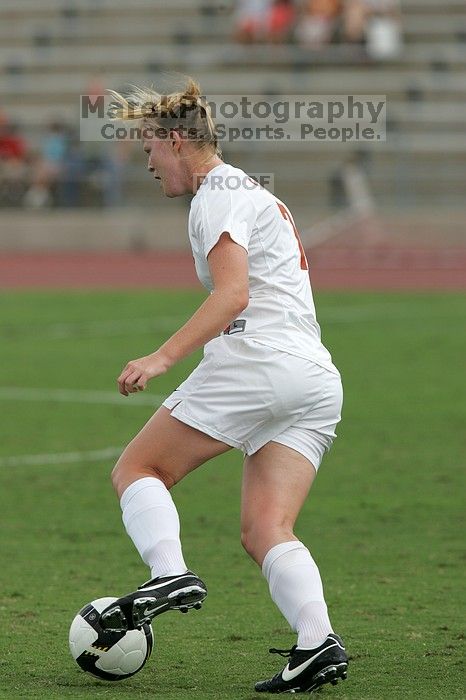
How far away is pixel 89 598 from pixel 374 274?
18104mm

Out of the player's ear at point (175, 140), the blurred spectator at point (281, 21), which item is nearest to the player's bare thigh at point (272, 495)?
the player's ear at point (175, 140)

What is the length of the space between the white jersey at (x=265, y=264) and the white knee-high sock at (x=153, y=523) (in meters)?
0.61

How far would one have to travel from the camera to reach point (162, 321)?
17.0 m

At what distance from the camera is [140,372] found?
14.4 feet

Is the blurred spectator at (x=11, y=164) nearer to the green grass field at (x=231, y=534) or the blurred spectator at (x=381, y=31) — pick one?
the blurred spectator at (x=381, y=31)

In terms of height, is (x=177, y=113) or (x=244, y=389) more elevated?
(x=177, y=113)

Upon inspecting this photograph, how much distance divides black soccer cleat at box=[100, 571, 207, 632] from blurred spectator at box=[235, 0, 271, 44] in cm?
2688

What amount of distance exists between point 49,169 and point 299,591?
78.3ft

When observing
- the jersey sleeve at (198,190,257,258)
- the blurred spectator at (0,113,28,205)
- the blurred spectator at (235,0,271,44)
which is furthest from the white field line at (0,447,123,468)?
the blurred spectator at (235,0,271,44)

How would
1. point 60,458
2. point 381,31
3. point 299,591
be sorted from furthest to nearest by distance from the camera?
point 381,31 < point 60,458 < point 299,591

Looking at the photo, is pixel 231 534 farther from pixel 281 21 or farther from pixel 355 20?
pixel 281 21

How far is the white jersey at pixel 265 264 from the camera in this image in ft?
15.1

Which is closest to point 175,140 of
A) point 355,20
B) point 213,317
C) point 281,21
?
point 213,317

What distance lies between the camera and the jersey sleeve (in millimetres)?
4492
